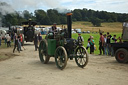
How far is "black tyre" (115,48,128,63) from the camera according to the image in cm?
995

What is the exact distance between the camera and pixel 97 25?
9106cm

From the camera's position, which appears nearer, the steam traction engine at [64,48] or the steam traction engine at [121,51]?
the steam traction engine at [64,48]

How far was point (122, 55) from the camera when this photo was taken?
1010 centimetres

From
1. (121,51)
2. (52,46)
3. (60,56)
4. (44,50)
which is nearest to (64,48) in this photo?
(60,56)

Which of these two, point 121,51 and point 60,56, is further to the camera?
Result: point 121,51

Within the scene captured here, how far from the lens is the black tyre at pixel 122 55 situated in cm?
995

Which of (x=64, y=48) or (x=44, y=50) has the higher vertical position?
(x=64, y=48)

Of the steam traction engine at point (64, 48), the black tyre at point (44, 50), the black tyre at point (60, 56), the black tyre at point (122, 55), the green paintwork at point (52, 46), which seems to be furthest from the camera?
the black tyre at point (122, 55)

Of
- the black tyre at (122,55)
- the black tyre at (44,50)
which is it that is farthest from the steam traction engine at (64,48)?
the black tyre at (122,55)

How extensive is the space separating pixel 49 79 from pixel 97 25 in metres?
86.3

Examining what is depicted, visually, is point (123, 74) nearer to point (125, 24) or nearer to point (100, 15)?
point (125, 24)

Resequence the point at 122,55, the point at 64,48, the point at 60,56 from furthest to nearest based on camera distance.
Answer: the point at 122,55 < the point at 60,56 < the point at 64,48

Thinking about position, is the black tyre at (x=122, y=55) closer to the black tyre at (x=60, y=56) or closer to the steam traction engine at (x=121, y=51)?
the steam traction engine at (x=121, y=51)

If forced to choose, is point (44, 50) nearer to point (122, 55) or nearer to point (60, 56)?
Answer: point (60, 56)
